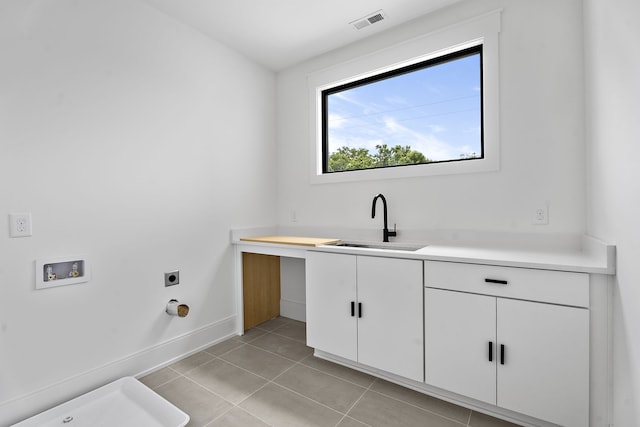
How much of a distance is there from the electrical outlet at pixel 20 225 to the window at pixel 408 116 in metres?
2.15

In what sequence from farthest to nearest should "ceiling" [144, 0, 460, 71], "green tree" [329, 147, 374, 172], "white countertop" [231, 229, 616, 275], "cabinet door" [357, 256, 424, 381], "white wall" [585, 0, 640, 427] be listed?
"green tree" [329, 147, 374, 172]
"ceiling" [144, 0, 460, 71]
"cabinet door" [357, 256, 424, 381]
"white countertop" [231, 229, 616, 275]
"white wall" [585, 0, 640, 427]

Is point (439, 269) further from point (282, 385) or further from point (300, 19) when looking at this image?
point (300, 19)

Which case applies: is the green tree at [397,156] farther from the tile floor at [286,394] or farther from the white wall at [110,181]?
the tile floor at [286,394]

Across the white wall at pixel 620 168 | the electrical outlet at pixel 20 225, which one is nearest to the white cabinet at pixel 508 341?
the white wall at pixel 620 168

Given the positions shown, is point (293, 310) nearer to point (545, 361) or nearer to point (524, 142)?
point (545, 361)

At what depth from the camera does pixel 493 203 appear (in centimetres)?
197

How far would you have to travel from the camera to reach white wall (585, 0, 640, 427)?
1016 millimetres

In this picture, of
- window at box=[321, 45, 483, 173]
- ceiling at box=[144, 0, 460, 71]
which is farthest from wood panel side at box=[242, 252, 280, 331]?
ceiling at box=[144, 0, 460, 71]

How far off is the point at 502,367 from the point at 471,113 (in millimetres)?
1671

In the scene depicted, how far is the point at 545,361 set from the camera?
136cm

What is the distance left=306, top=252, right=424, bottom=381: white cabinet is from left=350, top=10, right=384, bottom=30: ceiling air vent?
5.90 ft

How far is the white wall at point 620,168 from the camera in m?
1.02

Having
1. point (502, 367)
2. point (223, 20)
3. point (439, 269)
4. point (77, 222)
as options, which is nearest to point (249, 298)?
point (77, 222)

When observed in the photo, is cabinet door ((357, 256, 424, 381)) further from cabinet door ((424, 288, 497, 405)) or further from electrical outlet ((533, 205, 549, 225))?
electrical outlet ((533, 205, 549, 225))
